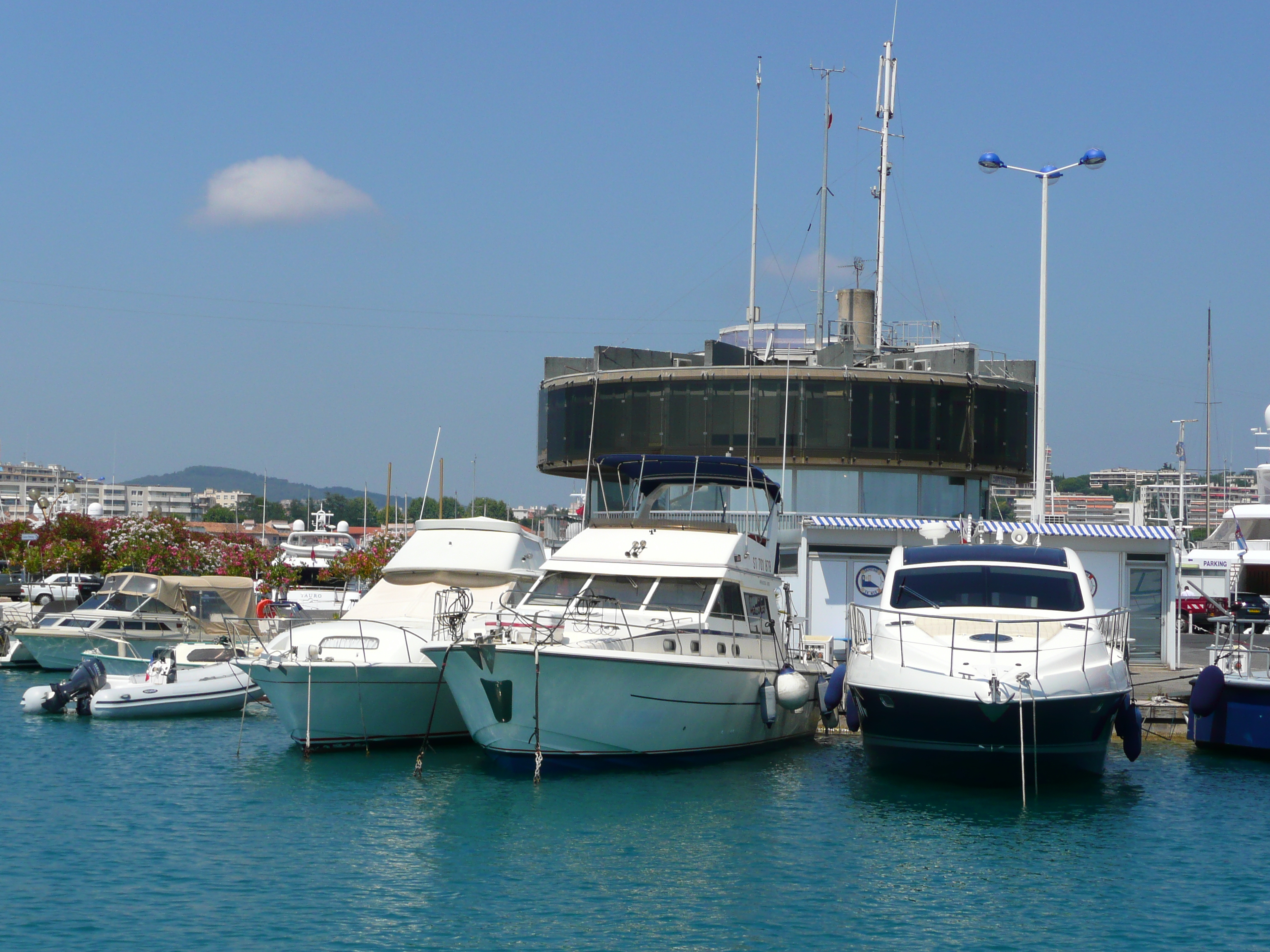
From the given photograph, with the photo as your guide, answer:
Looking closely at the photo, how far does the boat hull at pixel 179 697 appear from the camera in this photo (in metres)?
26.9

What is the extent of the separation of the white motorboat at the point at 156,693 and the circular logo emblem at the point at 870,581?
13139 millimetres

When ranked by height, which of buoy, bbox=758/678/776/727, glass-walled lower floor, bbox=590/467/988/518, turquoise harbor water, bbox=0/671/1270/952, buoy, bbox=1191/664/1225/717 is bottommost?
turquoise harbor water, bbox=0/671/1270/952

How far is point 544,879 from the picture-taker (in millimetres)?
14711

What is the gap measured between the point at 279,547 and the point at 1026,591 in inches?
2105

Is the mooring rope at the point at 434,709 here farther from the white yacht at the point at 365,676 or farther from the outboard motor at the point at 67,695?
the outboard motor at the point at 67,695

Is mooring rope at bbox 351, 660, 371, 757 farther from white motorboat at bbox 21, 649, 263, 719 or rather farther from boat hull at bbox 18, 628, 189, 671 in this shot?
boat hull at bbox 18, 628, 189, 671

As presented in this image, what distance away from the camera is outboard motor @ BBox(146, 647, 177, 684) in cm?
2728

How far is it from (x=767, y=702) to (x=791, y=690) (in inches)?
17.4

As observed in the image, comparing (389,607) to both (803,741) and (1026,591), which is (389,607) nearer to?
(803,741)

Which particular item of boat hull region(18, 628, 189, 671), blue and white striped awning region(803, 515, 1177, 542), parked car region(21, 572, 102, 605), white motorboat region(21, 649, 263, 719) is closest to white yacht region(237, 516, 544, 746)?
white motorboat region(21, 649, 263, 719)

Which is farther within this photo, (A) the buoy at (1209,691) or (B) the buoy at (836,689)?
(B) the buoy at (836,689)

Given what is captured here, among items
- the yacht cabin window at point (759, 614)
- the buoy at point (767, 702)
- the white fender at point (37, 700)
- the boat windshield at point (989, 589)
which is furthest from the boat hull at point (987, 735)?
the white fender at point (37, 700)

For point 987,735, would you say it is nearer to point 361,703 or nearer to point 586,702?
point 586,702

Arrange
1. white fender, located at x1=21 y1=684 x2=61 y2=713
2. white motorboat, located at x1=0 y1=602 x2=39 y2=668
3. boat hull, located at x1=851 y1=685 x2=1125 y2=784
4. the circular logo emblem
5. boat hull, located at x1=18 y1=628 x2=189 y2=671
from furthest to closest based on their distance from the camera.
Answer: white motorboat, located at x1=0 y1=602 x2=39 y2=668, boat hull, located at x1=18 y1=628 x2=189 y2=671, the circular logo emblem, white fender, located at x1=21 y1=684 x2=61 y2=713, boat hull, located at x1=851 y1=685 x2=1125 y2=784
